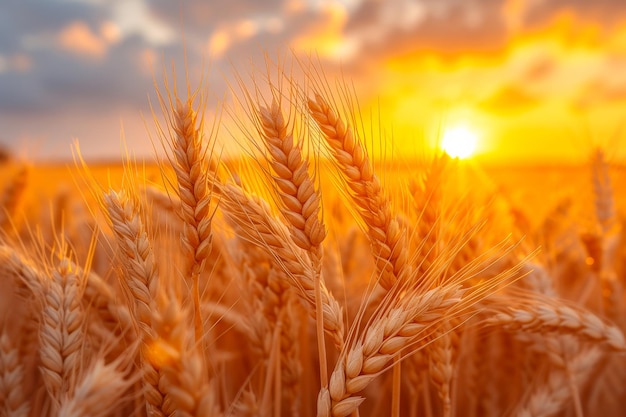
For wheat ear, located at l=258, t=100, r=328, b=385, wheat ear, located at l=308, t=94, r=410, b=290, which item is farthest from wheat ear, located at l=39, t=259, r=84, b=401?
wheat ear, located at l=308, t=94, r=410, b=290

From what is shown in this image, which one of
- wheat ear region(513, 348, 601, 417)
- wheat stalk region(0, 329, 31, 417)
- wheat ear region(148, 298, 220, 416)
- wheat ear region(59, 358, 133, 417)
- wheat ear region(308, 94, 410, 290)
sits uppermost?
wheat ear region(308, 94, 410, 290)

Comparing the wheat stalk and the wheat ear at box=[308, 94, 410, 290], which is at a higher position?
the wheat ear at box=[308, 94, 410, 290]

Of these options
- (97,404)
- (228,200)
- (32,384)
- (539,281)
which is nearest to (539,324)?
(539,281)

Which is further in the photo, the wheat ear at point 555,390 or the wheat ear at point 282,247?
the wheat ear at point 555,390

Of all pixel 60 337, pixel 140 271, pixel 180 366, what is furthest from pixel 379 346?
pixel 60 337

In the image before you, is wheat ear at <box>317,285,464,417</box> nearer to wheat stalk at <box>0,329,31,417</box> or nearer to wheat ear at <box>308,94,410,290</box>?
wheat ear at <box>308,94,410,290</box>

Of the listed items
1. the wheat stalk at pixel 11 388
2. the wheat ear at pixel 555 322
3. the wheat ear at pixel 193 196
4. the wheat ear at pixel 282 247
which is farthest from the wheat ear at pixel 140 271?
the wheat ear at pixel 555 322

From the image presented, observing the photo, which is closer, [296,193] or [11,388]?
[296,193]

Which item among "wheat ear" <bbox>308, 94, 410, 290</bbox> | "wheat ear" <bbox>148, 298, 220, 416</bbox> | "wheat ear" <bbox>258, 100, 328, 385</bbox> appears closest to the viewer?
"wheat ear" <bbox>148, 298, 220, 416</bbox>

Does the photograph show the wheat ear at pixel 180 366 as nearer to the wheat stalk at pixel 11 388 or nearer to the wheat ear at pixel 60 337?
the wheat ear at pixel 60 337

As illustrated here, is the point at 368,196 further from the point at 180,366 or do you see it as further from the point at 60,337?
the point at 60,337

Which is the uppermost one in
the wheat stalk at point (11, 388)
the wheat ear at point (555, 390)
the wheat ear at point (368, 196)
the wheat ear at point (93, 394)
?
the wheat ear at point (368, 196)

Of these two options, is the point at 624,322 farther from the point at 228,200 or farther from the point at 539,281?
the point at 228,200

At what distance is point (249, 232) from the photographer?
149 centimetres
